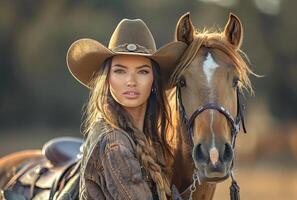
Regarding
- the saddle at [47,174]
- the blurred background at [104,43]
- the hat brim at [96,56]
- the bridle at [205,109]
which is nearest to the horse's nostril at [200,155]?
the bridle at [205,109]

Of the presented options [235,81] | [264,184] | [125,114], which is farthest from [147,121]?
[264,184]

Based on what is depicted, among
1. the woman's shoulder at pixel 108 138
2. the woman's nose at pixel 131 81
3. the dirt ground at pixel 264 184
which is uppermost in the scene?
the woman's nose at pixel 131 81

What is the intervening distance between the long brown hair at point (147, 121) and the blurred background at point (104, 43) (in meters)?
16.6

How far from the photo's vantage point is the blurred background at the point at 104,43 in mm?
22891

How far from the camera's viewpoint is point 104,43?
25.1 meters

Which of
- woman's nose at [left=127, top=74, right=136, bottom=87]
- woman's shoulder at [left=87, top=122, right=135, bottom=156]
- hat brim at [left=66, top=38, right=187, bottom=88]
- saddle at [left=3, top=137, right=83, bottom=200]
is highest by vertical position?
hat brim at [left=66, top=38, right=187, bottom=88]

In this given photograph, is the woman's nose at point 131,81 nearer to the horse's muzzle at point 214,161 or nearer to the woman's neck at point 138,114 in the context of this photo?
the woman's neck at point 138,114

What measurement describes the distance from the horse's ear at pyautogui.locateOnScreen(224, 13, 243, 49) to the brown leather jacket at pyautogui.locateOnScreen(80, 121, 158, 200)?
3.02 feet

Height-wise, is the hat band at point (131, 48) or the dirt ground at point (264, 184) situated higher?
the hat band at point (131, 48)

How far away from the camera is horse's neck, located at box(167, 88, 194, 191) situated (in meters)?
4.27

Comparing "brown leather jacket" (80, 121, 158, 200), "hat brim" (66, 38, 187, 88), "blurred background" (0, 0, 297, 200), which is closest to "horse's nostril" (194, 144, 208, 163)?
"brown leather jacket" (80, 121, 158, 200)

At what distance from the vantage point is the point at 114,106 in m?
3.95

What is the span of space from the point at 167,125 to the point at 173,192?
41 centimetres

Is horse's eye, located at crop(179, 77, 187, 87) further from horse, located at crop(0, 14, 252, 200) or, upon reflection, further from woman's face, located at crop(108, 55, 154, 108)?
woman's face, located at crop(108, 55, 154, 108)
